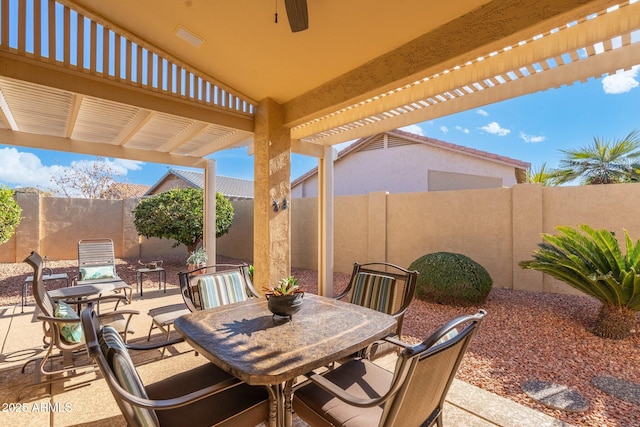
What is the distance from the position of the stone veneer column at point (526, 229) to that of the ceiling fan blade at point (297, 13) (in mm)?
5395

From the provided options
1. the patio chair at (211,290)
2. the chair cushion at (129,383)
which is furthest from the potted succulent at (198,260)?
the chair cushion at (129,383)

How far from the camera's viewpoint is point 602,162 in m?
9.05

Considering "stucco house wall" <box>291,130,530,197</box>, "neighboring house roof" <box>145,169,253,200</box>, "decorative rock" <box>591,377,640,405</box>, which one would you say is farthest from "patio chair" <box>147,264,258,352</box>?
"neighboring house roof" <box>145,169,253,200</box>

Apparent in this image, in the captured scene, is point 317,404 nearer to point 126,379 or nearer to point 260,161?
point 126,379

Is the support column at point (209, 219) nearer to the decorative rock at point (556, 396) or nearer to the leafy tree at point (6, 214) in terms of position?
the leafy tree at point (6, 214)

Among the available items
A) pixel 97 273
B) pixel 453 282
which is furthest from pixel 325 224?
pixel 97 273

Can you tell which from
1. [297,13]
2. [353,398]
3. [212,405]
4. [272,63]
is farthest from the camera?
[272,63]

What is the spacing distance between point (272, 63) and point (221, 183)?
1636 centimetres

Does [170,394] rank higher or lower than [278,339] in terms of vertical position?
lower

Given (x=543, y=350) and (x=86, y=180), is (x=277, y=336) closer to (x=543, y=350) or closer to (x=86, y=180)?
(x=543, y=350)

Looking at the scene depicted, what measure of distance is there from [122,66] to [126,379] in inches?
139

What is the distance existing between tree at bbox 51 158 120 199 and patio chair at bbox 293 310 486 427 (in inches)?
807

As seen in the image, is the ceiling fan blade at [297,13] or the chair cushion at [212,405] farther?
the ceiling fan blade at [297,13]

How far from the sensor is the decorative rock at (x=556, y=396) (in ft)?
8.51
